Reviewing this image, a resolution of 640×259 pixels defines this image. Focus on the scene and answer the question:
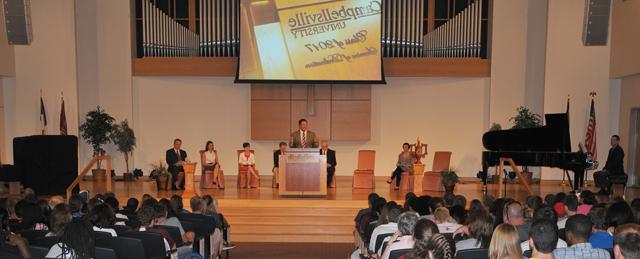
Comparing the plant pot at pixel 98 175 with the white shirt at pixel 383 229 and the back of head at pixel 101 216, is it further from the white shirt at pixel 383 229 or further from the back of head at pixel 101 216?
the white shirt at pixel 383 229

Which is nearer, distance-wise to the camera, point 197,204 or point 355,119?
point 197,204

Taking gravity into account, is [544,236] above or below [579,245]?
above

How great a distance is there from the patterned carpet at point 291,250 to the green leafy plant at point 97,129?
620 cm

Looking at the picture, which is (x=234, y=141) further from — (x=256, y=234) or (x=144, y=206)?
(x=144, y=206)

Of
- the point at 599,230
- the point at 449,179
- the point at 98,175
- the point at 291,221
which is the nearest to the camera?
the point at 599,230

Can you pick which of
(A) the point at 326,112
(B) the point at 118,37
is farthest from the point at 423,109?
(B) the point at 118,37

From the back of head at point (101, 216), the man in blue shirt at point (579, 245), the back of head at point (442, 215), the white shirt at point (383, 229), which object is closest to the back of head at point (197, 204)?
the back of head at point (101, 216)

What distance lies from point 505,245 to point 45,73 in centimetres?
1351

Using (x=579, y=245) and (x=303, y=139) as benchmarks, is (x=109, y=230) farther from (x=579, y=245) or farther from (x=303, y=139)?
(x=303, y=139)

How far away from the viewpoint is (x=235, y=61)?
48.6 ft

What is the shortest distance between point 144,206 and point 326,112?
31.6 ft

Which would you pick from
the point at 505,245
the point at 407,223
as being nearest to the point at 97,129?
the point at 407,223

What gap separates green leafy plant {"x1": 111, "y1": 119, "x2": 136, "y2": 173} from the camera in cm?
1448

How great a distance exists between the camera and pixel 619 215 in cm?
509
